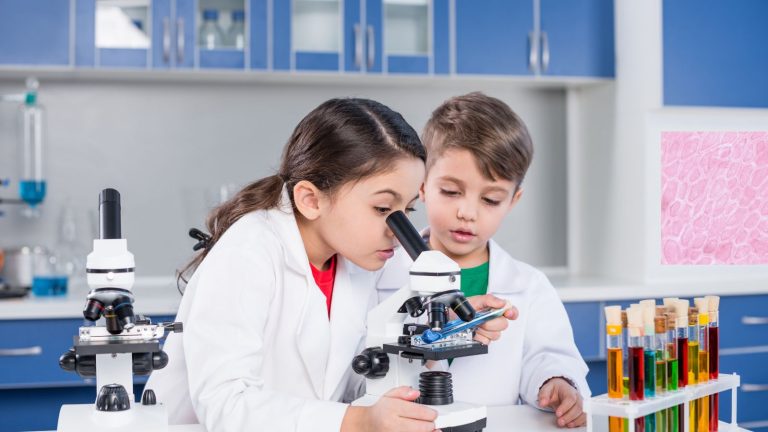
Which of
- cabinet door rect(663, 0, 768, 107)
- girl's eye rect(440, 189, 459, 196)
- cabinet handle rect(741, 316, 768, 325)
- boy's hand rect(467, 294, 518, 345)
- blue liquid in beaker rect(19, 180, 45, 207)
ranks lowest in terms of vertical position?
cabinet handle rect(741, 316, 768, 325)

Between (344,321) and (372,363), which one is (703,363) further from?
(344,321)

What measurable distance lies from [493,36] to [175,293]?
1531 millimetres

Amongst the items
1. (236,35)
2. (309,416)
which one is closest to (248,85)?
(236,35)

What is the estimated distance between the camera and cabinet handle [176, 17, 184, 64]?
3.11m

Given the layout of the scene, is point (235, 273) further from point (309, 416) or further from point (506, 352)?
point (506, 352)

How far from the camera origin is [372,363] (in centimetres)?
122

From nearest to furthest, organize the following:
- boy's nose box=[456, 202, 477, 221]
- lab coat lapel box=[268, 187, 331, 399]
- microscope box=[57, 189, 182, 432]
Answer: microscope box=[57, 189, 182, 432], lab coat lapel box=[268, 187, 331, 399], boy's nose box=[456, 202, 477, 221]

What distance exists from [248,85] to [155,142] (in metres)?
0.43

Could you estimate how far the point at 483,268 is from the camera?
183 centimetres

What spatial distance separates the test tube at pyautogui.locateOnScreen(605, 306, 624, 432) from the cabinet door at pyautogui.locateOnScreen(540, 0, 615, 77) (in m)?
2.38

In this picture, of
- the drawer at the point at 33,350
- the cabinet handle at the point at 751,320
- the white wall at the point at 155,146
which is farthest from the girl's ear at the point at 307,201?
the cabinet handle at the point at 751,320

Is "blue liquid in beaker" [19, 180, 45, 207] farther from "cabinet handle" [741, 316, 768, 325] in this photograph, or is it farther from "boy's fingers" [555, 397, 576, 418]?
"cabinet handle" [741, 316, 768, 325]

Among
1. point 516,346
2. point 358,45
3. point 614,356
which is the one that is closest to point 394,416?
point 614,356

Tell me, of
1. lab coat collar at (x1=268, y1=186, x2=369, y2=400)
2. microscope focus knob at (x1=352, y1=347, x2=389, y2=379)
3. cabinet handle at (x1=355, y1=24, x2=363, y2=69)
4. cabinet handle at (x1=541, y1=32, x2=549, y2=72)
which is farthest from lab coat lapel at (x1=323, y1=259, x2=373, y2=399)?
cabinet handle at (x1=541, y1=32, x2=549, y2=72)
